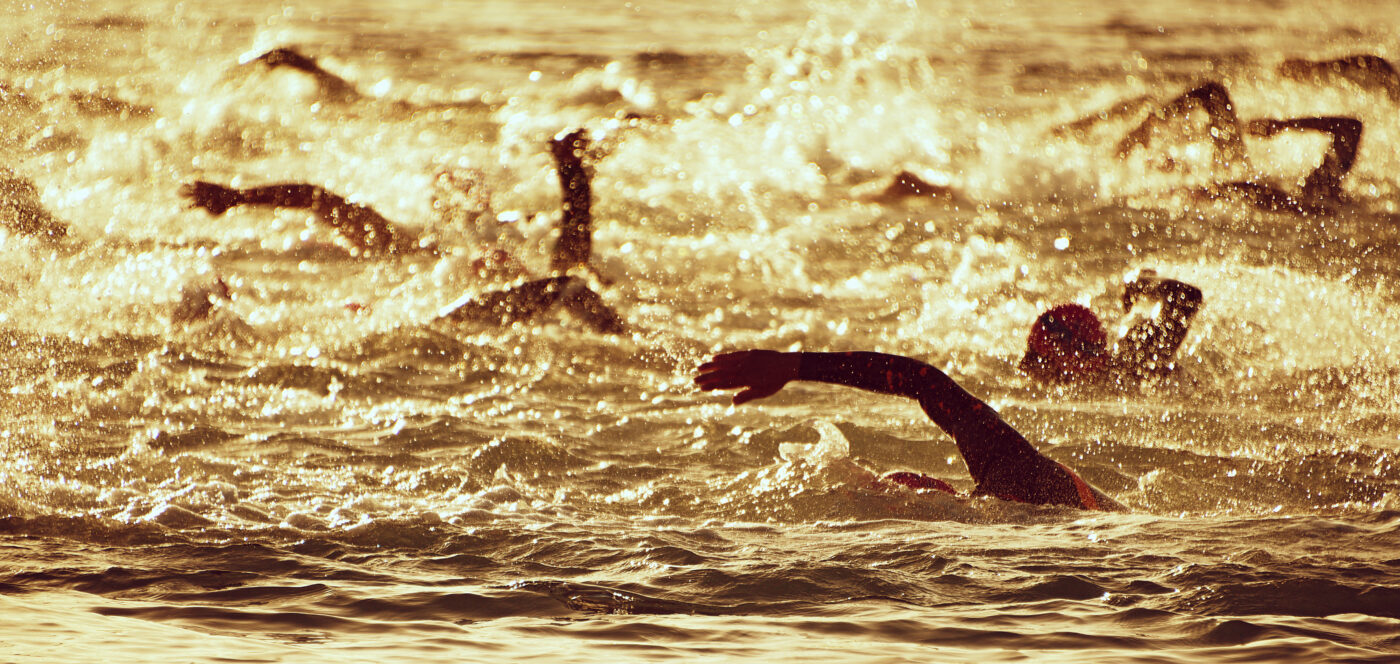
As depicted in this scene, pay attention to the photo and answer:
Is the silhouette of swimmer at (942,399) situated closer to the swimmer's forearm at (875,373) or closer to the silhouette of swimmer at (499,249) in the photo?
the swimmer's forearm at (875,373)

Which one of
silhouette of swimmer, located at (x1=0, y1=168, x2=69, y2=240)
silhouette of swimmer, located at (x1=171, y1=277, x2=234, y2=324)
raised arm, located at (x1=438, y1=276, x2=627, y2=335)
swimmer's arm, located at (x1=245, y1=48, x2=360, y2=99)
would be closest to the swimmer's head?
raised arm, located at (x1=438, y1=276, x2=627, y2=335)

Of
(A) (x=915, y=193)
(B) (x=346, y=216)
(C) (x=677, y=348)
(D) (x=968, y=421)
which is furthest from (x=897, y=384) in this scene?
(A) (x=915, y=193)

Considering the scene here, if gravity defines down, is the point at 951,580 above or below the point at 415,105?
below

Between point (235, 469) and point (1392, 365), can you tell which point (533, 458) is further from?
point (1392, 365)

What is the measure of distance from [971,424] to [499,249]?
9.65 meters

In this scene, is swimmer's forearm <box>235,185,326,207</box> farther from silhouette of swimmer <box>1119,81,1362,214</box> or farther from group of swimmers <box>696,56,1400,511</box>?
silhouette of swimmer <box>1119,81,1362,214</box>

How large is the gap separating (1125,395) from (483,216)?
837 centimetres

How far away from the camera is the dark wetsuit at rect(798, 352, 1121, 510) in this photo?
415cm

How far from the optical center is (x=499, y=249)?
44.0ft

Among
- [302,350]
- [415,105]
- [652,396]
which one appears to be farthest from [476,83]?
[652,396]

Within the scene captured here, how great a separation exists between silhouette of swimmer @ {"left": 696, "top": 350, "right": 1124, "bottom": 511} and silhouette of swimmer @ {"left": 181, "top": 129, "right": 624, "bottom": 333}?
14.5 feet

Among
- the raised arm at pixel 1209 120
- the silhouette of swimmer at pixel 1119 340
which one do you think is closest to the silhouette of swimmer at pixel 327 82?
the raised arm at pixel 1209 120

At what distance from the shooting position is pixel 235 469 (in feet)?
18.7

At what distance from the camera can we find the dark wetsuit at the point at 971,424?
4155 millimetres
